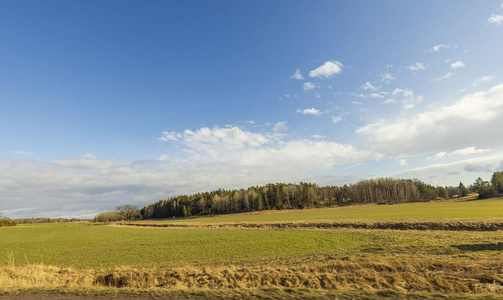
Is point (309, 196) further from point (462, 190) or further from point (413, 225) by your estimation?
point (413, 225)

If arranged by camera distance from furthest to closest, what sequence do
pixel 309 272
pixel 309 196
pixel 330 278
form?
pixel 309 196 < pixel 309 272 < pixel 330 278

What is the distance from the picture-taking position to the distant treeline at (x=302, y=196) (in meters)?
153

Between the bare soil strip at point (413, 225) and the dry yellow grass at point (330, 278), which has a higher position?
the dry yellow grass at point (330, 278)

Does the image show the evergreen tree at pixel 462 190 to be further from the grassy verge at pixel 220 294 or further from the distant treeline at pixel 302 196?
the grassy verge at pixel 220 294

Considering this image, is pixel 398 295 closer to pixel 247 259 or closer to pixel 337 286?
pixel 337 286

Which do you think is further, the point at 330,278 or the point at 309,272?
the point at 309,272

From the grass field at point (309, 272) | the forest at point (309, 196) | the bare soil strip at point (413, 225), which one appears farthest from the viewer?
the forest at point (309, 196)

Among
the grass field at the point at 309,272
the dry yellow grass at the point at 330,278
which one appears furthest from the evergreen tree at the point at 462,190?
the dry yellow grass at the point at 330,278

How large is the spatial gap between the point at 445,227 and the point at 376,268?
29.3 m

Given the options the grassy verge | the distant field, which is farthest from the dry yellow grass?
the distant field

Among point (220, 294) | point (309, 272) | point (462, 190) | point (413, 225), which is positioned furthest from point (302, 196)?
point (220, 294)

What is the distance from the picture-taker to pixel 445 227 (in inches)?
1469

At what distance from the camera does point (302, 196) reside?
508 feet

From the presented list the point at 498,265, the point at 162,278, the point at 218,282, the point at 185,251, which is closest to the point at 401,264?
the point at 498,265
